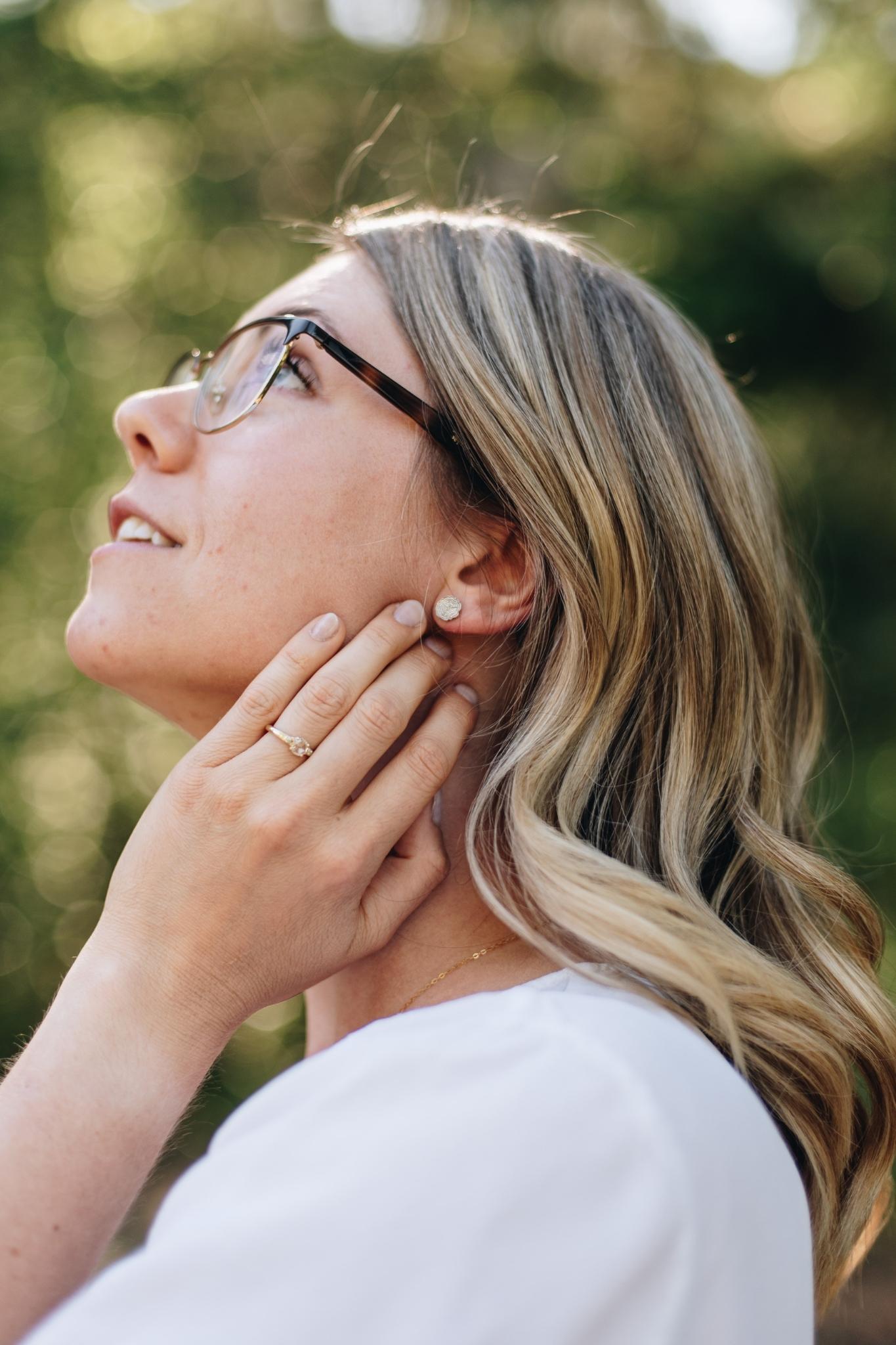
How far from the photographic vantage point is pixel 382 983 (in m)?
2.12

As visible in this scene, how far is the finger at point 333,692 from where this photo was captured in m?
1.92

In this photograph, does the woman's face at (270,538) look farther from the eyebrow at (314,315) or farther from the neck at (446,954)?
the neck at (446,954)

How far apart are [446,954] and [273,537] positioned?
2.85ft

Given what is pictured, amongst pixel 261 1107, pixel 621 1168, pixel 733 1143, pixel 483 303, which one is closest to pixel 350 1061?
pixel 261 1107

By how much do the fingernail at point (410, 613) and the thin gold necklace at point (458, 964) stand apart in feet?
2.07

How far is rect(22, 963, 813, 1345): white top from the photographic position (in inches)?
45.5

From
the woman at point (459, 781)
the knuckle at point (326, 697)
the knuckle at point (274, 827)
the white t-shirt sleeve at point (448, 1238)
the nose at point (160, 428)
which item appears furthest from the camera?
the nose at point (160, 428)

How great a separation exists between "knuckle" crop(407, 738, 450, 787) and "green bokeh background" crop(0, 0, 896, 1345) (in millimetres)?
3782

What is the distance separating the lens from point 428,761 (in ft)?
6.57

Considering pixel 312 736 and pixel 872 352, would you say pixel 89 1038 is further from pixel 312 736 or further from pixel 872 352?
pixel 872 352

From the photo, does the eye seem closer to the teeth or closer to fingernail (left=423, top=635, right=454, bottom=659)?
the teeth

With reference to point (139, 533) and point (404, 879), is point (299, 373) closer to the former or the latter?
point (139, 533)

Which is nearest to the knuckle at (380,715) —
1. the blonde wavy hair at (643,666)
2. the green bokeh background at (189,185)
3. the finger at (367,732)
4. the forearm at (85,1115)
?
the finger at (367,732)

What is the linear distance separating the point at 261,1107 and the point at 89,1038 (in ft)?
1.52
